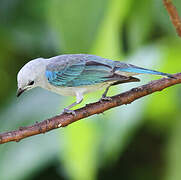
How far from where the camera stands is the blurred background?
9.66 feet

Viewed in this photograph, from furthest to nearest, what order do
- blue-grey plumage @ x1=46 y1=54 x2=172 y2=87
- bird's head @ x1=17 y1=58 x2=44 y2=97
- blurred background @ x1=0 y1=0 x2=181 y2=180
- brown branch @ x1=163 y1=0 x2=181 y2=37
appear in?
1. blurred background @ x1=0 y1=0 x2=181 y2=180
2. bird's head @ x1=17 y1=58 x2=44 y2=97
3. blue-grey plumage @ x1=46 y1=54 x2=172 y2=87
4. brown branch @ x1=163 y1=0 x2=181 y2=37

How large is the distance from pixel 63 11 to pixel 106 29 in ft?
1.08

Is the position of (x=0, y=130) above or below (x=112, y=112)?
below

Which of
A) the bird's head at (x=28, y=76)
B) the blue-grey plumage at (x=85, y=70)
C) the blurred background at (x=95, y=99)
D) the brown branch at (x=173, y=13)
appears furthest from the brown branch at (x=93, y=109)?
the blurred background at (x=95, y=99)

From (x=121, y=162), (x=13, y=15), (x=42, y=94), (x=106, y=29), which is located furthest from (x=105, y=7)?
(x=13, y=15)

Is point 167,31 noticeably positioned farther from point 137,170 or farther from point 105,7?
point 137,170

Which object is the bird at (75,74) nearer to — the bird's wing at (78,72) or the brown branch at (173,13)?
the bird's wing at (78,72)

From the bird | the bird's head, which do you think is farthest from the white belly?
the bird's head

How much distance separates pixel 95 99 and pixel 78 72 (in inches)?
15.0

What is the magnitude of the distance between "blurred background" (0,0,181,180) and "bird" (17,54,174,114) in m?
0.17

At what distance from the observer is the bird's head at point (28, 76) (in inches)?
105

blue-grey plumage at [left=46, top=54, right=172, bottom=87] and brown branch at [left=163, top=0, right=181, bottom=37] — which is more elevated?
brown branch at [left=163, top=0, right=181, bottom=37]

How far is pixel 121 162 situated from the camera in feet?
13.0

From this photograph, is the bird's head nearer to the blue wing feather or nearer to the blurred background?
the blue wing feather
